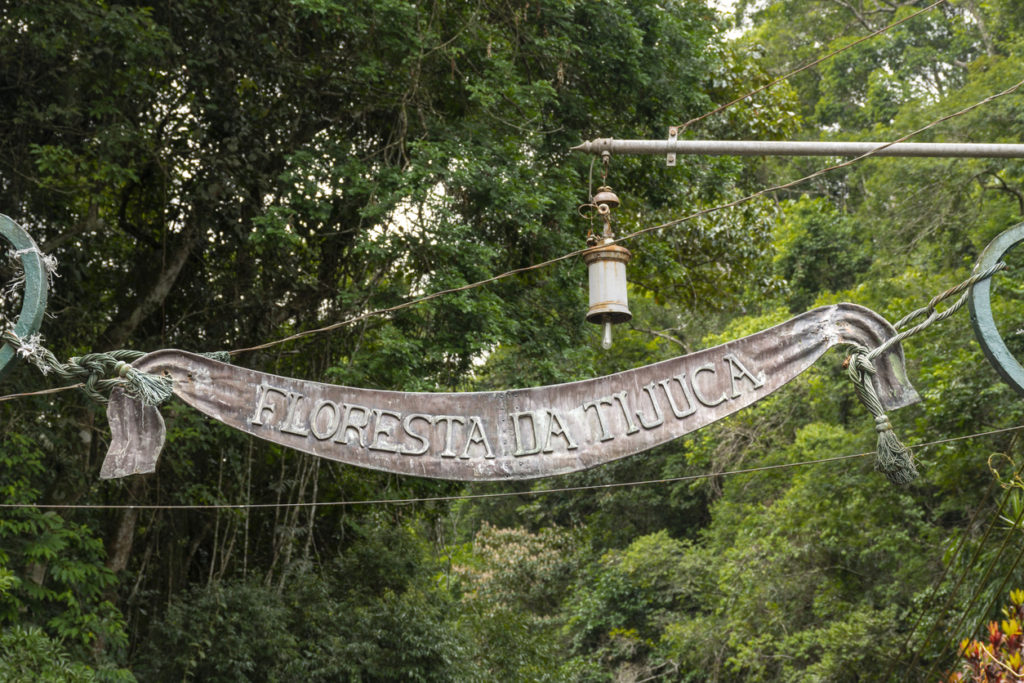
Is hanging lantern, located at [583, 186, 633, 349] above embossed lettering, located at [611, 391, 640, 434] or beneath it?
above

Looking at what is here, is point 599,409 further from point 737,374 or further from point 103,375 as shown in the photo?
point 103,375

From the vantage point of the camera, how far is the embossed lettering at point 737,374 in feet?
15.9

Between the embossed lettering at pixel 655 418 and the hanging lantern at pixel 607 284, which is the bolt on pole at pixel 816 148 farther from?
the embossed lettering at pixel 655 418

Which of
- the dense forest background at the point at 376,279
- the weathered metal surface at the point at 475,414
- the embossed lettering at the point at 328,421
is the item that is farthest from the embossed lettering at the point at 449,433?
the dense forest background at the point at 376,279

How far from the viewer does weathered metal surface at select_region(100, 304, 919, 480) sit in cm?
473

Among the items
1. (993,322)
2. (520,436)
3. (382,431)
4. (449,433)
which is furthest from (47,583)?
(993,322)

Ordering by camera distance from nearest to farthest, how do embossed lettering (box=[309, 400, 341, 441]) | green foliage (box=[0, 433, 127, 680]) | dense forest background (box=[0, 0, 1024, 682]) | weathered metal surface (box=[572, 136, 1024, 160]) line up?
embossed lettering (box=[309, 400, 341, 441]) < weathered metal surface (box=[572, 136, 1024, 160]) < green foliage (box=[0, 433, 127, 680]) < dense forest background (box=[0, 0, 1024, 682])

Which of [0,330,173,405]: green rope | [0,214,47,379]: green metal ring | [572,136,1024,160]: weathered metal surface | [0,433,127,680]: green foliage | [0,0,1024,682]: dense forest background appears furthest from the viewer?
[0,0,1024,682]: dense forest background

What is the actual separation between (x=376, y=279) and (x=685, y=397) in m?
6.21

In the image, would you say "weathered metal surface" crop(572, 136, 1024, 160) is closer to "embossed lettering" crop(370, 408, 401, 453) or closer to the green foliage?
"embossed lettering" crop(370, 408, 401, 453)

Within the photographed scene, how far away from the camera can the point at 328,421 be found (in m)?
4.75

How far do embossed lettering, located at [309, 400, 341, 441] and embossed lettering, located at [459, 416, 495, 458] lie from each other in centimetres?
51

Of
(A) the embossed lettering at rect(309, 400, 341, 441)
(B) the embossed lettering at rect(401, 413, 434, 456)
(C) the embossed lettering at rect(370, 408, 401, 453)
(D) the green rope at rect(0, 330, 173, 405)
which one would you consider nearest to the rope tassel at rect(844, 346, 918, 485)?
(B) the embossed lettering at rect(401, 413, 434, 456)

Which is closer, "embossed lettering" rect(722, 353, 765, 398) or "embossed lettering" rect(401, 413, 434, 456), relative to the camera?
"embossed lettering" rect(401, 413, 434, 456)
